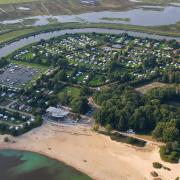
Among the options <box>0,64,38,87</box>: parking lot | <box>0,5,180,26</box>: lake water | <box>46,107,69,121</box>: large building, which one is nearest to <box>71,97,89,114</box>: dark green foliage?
<box>46,107,69,121</box>: large building

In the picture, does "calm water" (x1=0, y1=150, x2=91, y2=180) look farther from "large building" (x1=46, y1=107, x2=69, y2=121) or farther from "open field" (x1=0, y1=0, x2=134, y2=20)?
"open field" (x1=0, y1=0, x2=134, y2=20)

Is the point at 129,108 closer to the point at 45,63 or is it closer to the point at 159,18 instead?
the point at 45,63

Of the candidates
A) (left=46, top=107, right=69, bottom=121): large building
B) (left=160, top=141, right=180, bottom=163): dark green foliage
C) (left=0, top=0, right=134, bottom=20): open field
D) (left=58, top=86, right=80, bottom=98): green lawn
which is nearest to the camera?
(left=160, top=141, right=180, bottom=163): dark green foliage

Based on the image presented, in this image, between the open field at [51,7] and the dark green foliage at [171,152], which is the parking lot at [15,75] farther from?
the open field at [51,7]

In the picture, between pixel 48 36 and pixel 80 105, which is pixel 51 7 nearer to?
pixel 48 36

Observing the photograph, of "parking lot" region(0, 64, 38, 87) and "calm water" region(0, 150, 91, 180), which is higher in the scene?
"parking lot" region(0, 64, 38, 87)

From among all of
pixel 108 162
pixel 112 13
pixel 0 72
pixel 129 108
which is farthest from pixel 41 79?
pixel 112 13
